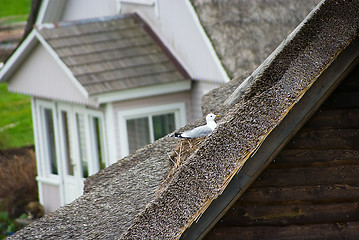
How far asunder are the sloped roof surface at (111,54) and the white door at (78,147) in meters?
0.93

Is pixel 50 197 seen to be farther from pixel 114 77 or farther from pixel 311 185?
pixel 311 185

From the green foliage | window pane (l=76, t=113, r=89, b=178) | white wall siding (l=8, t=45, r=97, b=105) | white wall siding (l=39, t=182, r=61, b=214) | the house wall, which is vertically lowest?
white wall siding (l=39, t=182, r=61, b=214)

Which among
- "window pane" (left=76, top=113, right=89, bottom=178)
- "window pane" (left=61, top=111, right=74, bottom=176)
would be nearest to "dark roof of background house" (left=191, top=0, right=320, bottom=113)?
"window pane" (left=76, top=113, right=89, bottom=178)

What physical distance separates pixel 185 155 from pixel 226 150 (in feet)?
1.83

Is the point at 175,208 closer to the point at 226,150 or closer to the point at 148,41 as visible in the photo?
the point at 226,150

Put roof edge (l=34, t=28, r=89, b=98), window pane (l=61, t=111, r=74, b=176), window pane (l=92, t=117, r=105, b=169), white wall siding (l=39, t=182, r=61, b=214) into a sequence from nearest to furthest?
1. roof edge (l=34, t=28, r=89, b=98)
2. window pane (l=92, t=117, r=105, b=169)
3. window pane (l=61, t=111, r=74, b=176)
4. white wall siding (l=39, t=182, r=61, b=214)

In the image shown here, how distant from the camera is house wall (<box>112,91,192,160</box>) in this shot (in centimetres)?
1112

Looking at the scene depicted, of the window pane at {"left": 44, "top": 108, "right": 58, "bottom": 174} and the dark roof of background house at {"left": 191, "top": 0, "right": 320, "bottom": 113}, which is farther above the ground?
the dark roof of background house at {"left": 191, "top": 0, "right": 320, "bottom": 113}

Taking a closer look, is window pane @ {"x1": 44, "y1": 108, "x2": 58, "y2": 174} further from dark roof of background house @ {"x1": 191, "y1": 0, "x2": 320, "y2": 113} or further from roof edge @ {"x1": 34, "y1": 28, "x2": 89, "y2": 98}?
dark roof of background house @ {"x1": 191, "y1": 0, "x2": 320, "y2": 113}

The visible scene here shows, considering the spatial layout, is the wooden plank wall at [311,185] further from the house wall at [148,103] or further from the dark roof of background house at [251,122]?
the house wall at [148,103]

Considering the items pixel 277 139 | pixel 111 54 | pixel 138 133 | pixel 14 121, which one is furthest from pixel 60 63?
pixel 14 121

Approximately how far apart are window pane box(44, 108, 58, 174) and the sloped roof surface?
2073 mm

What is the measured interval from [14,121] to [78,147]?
11114mm

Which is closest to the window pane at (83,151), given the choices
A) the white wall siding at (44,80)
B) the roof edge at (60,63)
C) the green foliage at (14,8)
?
the white wall siding at (44,80)
